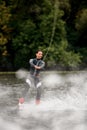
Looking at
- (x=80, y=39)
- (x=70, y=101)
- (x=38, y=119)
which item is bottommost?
(x=80, y=39)

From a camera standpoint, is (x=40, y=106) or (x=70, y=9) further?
(x=70, y=9)

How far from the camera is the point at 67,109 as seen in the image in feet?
62.7

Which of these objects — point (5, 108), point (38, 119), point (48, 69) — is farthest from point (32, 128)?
point (48, 69)

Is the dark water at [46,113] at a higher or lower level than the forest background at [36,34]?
higher

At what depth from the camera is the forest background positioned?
49.6m

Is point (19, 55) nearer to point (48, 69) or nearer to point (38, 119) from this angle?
point (48, 69)

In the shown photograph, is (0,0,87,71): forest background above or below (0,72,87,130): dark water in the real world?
below

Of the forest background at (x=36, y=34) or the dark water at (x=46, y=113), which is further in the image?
the forest background at (x=36, y=34)

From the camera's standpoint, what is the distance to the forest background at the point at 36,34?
49.6m

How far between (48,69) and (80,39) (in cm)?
858

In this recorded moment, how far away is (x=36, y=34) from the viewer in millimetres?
50125

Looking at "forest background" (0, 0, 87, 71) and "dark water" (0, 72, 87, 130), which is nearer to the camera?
"dark water" (0, 72, 87, 130)

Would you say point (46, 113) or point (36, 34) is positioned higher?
point (46, 113)

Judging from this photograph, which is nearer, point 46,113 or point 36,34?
point 46,113
